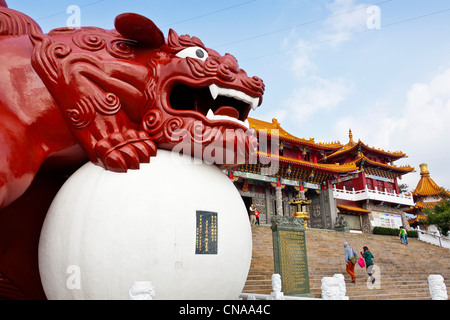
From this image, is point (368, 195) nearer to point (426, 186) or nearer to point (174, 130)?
point (426, 186)

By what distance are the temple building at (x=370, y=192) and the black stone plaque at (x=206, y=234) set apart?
24702 mm

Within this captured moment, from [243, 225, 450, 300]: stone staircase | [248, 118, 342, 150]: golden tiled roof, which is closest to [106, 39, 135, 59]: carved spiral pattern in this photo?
[243, 225, 450, 300]: stone staircase

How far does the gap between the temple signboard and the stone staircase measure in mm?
998

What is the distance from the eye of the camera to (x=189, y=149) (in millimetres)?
3703

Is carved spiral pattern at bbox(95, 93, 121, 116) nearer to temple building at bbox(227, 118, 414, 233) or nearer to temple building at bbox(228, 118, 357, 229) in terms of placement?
temple building at bbox(227, 118, 414, 233)

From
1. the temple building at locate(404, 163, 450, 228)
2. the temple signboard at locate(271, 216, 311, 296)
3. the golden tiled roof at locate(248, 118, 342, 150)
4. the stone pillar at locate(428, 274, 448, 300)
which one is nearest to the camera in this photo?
the stone pillar at locate(428, 274, 448, 300)

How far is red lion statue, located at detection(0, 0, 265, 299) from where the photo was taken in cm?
342

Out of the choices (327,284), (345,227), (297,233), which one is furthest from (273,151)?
(327,284)

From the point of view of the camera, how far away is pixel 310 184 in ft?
73.9

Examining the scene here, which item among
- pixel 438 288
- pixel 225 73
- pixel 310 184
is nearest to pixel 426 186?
pixel 310 184

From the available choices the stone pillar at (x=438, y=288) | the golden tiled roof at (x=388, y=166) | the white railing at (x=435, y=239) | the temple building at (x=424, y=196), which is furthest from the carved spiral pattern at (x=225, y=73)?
the temple building at (x=424, y=196)

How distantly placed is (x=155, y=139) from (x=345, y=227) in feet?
56.9

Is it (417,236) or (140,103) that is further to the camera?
(417,236)
